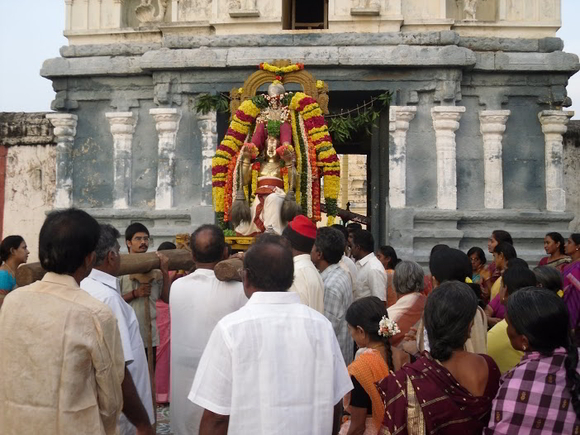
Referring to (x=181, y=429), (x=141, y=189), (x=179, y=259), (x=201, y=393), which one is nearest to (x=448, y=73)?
(x=141, y=189)

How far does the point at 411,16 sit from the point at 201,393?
10868 mm

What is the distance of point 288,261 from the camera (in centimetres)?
364

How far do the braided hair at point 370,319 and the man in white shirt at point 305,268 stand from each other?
0.70 m

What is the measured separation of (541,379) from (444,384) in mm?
424

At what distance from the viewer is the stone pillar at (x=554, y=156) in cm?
1284

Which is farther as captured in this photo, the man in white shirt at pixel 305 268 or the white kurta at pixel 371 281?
the white kurta at pixel 371 281

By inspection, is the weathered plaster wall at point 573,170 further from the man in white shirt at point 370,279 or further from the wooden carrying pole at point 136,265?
the wooden carrying pole at point 136,265

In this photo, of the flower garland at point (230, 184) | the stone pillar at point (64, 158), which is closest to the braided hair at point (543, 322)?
the flower garland at point (230, 184)

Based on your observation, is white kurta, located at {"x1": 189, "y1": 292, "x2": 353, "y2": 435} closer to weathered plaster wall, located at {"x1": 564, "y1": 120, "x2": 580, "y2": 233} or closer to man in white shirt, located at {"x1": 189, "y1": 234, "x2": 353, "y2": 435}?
man in white shirt, located at {"x1": 189, "y1": 234, "x2": 353, "y2": 435}

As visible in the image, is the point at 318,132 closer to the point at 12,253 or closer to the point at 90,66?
the point at 12,253

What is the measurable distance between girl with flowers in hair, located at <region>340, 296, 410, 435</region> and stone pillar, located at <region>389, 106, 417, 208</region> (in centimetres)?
809

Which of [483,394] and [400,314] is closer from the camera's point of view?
[483,394]

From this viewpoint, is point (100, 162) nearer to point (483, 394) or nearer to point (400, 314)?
point (400, 314)

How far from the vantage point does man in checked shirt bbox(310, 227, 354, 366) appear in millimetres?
6070
